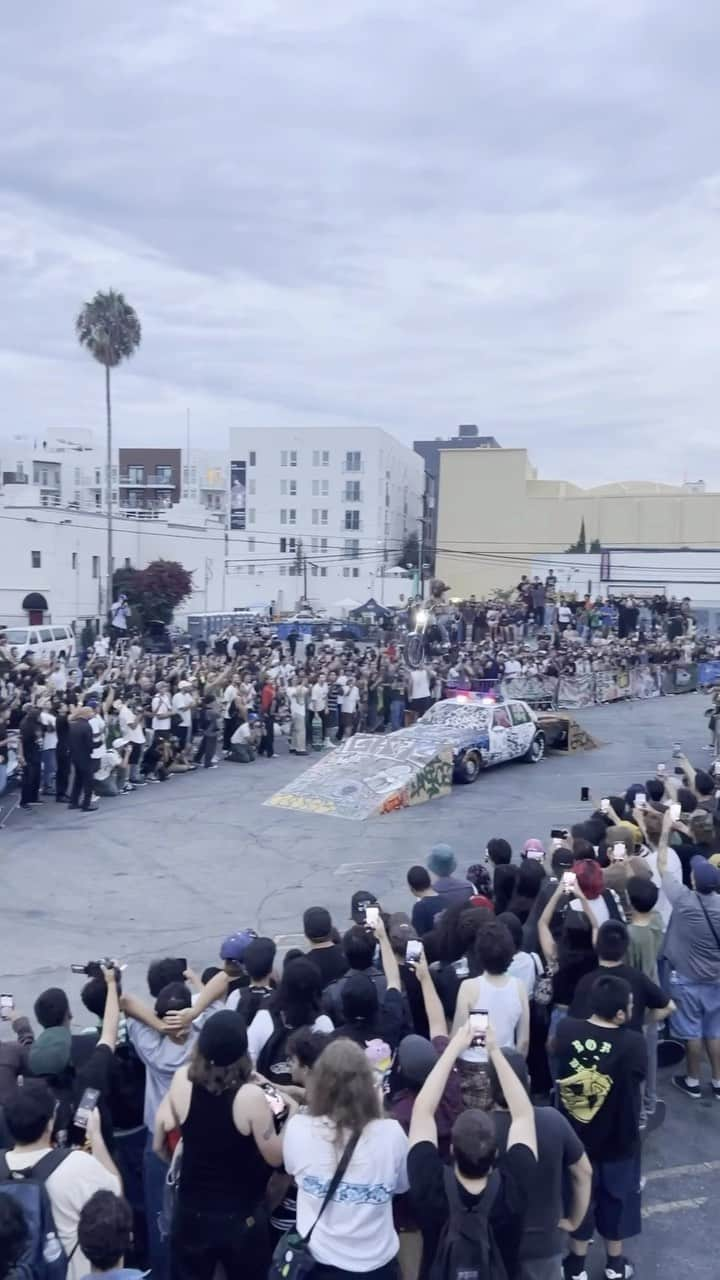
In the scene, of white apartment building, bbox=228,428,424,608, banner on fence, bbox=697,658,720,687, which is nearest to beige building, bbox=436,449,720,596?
white apartment building, bbox=228,428,424,608

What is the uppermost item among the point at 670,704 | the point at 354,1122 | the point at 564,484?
the point at 564,484

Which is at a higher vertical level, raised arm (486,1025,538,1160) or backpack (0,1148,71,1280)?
raised arm (486,1025,538,1160)

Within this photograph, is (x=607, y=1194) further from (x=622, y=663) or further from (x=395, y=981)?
(x=622, y=663)

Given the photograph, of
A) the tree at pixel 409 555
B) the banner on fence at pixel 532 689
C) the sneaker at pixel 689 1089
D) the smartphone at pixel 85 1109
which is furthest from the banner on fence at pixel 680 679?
the tree at pixel 409 555

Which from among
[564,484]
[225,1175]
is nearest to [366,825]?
[225,1175]

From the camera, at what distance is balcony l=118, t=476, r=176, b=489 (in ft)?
318

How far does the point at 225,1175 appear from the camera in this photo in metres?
3.94

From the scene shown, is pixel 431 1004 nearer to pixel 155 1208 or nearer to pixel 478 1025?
pixel 478 1025

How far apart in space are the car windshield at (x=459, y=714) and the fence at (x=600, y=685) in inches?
193

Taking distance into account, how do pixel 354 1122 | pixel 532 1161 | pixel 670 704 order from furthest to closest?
1. pixel 670 704
2. pixel 532 1161
3. pixel 354 1122

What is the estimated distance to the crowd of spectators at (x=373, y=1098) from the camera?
3662 millimetres

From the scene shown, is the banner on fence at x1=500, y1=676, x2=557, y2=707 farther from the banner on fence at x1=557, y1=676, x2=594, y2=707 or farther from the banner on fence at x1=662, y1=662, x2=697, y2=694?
the banner on fence at x1=662, y1=662, x2=697, y2=694

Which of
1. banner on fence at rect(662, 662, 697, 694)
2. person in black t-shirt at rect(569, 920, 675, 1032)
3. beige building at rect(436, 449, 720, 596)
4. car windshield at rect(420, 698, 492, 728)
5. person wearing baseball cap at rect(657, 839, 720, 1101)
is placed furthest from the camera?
beige building at rect(436, 449, 720, 596)

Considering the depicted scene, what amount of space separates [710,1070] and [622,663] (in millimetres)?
24612
